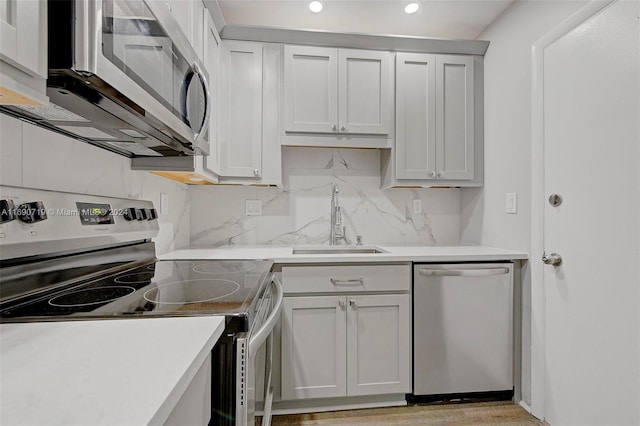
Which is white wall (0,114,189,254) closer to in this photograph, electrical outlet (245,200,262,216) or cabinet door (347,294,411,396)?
electrical outlet (245,200,262,216)

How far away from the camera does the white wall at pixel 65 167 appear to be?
867mm

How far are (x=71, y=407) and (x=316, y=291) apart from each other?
1.38 m

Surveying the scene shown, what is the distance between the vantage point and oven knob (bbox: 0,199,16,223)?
0.75 m

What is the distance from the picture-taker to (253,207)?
2.32 metres

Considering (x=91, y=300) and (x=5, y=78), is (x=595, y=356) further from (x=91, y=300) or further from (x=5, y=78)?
(x=5, y=78)

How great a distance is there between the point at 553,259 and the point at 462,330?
0.60 m

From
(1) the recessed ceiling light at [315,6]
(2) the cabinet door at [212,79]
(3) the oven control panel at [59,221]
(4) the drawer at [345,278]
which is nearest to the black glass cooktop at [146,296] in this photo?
(3) the oven control panel at [59,221]

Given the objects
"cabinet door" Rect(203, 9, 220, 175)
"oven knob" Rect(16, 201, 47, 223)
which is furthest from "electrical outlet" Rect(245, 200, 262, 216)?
"oven knob" Rect(16, 201, 47, 223)

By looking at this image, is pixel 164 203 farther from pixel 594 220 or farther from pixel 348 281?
pixel 594 220

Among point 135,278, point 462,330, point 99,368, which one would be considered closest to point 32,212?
point 135,278

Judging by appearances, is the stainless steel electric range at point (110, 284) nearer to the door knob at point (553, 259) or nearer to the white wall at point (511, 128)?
the door knob at point (553, 259)

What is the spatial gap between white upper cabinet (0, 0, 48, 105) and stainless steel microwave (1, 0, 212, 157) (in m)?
0.08

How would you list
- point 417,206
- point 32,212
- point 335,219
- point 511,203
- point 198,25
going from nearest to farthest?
point 32,212 → point 198,25 → point 511,203 → point 335,219 → point 417,206


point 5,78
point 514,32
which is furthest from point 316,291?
point 514,32
